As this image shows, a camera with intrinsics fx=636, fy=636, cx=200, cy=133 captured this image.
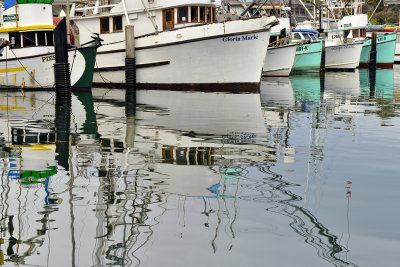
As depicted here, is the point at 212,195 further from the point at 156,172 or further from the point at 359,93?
the point at 359,93

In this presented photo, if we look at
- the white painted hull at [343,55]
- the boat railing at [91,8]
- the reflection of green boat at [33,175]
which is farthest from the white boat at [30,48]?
the white painted hull at [343,55]

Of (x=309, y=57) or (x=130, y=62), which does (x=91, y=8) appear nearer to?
(x=130, y=62)

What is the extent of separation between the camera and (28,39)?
26.5 meters

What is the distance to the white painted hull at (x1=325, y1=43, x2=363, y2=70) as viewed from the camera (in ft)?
162

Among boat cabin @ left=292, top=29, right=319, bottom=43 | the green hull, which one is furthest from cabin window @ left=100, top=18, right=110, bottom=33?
the green hull

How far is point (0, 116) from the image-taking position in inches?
650

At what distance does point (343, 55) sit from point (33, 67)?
29.7 m

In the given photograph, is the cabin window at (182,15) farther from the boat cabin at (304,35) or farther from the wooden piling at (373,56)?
the wooden piling at (373,56)

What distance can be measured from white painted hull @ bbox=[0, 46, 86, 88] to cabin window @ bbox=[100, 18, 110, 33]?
3979 mm

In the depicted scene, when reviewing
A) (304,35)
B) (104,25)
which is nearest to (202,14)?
(104,25)

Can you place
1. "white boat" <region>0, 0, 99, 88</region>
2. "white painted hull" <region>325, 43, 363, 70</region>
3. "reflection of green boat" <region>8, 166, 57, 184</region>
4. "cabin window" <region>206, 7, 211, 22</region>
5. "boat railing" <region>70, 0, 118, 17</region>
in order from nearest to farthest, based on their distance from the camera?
"reflection of green boat" <region>8, 166, 57, 184</region>, "white boat" <region>0, 0, 99, 88</region>, "cabin window" <region>206, 7, 211, 22</region>, "boat railing" <region>70, 0, 118, 17</region>, "white painted hull" <region>325, 43, 363, 70</region>

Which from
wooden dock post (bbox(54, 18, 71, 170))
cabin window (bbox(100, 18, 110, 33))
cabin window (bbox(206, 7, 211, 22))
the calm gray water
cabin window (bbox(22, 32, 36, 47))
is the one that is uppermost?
cabin window (bbox(206, 7, 211, 22))

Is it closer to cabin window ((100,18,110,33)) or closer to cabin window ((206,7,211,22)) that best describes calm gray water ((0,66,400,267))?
cabin window ((206,7,211,22))

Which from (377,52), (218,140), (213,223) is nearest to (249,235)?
(213,223)
